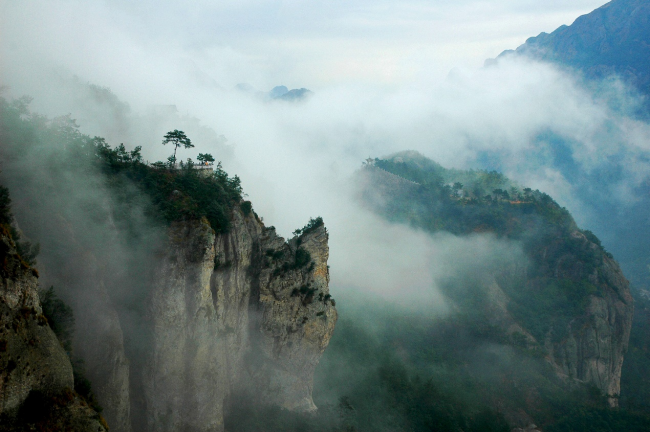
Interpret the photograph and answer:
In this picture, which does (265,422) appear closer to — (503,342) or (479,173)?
(503,342)

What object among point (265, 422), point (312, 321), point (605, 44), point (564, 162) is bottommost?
point (265, 422)

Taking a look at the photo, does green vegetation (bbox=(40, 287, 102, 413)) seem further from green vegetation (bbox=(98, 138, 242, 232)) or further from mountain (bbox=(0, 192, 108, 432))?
green vegetation (bbox=(98, 138, 242, 232))

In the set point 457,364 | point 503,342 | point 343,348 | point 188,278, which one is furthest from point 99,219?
point 503,342

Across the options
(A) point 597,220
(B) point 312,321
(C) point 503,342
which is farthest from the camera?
→ (A) point 597,220

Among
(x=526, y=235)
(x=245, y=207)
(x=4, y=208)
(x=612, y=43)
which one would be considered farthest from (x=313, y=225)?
(x=612, y=43)

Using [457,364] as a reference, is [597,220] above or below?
above

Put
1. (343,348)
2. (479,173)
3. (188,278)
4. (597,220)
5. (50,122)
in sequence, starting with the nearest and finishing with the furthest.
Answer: (188,278), (50,122), (343,348), (479,173), (597,220)

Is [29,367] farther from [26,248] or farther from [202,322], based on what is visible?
[202,322]
